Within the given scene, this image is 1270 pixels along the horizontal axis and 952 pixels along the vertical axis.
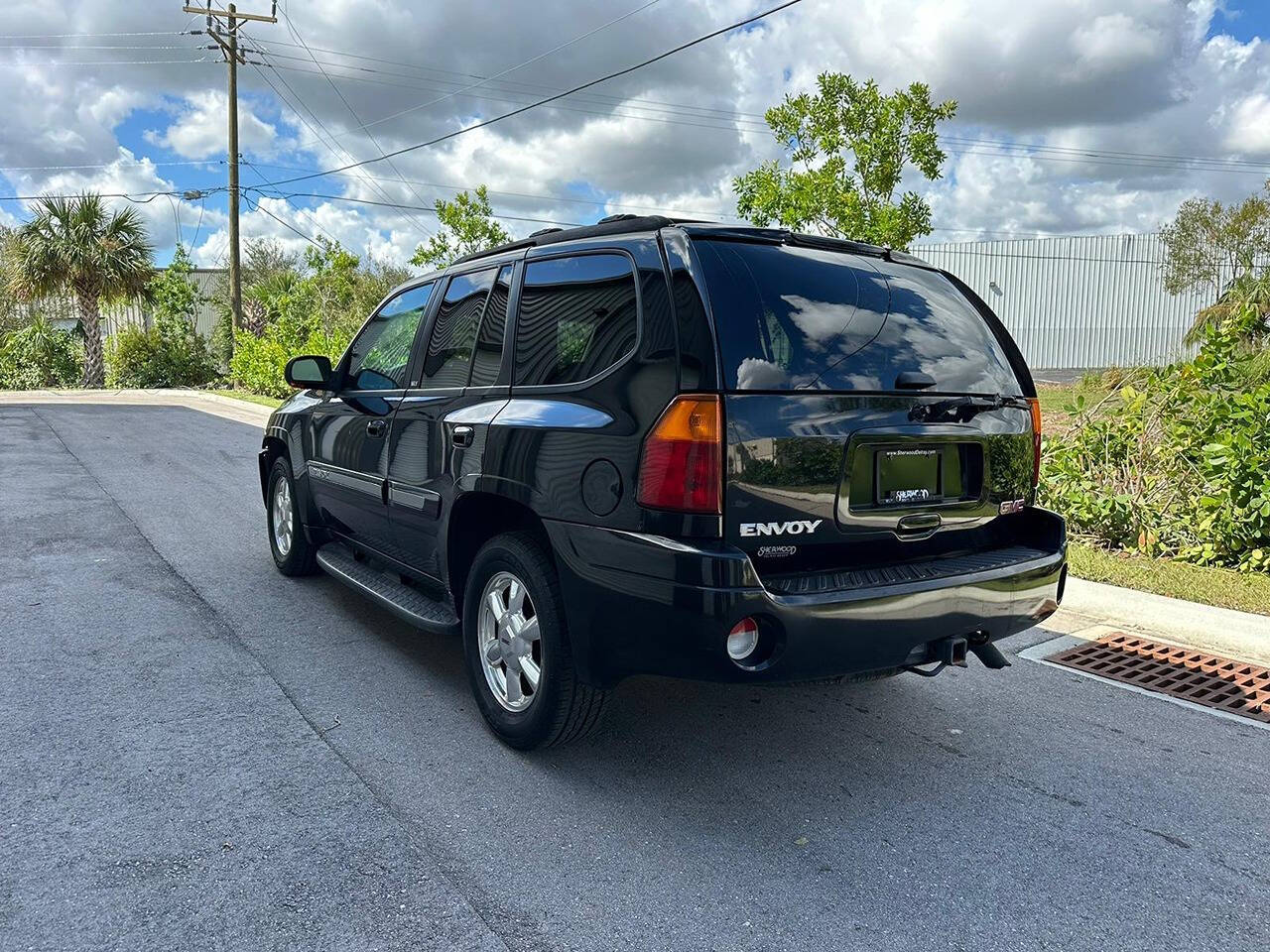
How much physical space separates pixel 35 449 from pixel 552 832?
12.4 metres

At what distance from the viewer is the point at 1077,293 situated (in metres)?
39.7

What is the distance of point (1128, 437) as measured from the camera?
23.9 ft

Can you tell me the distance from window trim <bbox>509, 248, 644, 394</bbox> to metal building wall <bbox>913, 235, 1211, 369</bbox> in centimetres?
3734

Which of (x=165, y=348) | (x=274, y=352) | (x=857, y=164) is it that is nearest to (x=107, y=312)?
(x=165, y=348)

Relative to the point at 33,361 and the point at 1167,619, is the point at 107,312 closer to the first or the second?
the point at 33,361

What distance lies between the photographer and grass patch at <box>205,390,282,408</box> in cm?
2064

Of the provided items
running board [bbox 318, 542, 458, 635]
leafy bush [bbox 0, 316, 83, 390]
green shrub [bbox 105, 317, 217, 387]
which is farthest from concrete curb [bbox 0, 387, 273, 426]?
running board [bbox 318, 542, 458, 635]

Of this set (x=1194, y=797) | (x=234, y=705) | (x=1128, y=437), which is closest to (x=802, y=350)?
(x=1194, y=797)

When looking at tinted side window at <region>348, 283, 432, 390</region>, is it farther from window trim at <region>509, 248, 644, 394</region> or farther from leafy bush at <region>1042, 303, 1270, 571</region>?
leafy bush at <region>1042, 303, 1270, 571</region>

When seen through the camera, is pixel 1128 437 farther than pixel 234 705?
Yes

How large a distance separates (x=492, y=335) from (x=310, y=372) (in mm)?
1666

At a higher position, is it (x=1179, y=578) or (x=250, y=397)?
(x=250, y=397)

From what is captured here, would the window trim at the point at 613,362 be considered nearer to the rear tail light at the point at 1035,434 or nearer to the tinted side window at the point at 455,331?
the tinted side window at the point at 455,331

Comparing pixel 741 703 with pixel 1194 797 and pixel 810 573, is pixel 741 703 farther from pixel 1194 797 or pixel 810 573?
pixel 1194 797
